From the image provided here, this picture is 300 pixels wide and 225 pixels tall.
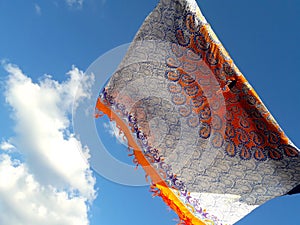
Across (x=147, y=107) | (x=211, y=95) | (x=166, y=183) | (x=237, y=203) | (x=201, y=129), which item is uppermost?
(x=147, y=107)

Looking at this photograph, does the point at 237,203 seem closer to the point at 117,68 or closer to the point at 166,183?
the point at 166,183

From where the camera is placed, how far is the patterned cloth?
2347mm

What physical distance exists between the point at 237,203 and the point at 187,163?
18.8 inches

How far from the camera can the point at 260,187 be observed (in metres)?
2.38

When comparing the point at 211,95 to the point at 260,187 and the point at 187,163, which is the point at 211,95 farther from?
the point at 260,187

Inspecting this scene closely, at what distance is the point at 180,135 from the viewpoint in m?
2.61

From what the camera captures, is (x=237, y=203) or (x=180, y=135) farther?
(x=180, y=135)

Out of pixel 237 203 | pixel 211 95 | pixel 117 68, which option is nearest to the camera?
pixel 237 203

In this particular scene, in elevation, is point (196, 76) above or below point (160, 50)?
below

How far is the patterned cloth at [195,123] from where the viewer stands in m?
2.35

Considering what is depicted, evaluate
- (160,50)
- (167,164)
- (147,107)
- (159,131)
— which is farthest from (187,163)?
(160,50)

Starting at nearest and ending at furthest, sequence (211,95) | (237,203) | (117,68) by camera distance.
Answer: (237,203) < (211,95) < (117,68)

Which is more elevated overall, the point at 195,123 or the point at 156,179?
the point at 195,123

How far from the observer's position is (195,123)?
2588 mm
